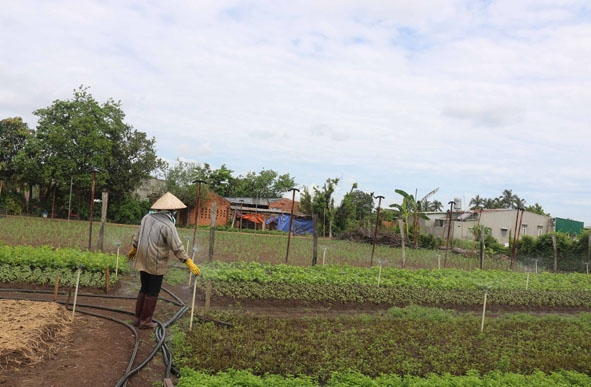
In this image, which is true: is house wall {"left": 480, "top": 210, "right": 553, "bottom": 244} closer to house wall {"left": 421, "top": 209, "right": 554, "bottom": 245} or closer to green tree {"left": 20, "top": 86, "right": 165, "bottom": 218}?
house wall {"left": 421, "top": 209, "right": 554, "bottom": 245}

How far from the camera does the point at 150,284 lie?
6.58 metres

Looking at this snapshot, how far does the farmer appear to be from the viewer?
6.55 metres

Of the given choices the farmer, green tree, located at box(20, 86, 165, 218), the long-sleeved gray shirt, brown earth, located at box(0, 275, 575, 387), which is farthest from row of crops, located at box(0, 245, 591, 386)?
green tree, located at box(20, 86, 165, 218)

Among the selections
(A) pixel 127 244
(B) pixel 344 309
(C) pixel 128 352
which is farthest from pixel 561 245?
(C) pixel 128 352

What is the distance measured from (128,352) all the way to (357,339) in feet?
9.83

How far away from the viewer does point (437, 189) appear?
85.8ft

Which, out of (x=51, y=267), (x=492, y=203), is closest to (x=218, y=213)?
(x=51, y=267)

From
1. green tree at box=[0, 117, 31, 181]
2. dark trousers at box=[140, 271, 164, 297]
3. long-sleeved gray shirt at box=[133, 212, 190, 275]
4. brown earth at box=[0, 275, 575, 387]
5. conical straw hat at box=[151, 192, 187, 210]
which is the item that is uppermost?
green tree at box=[0, 117, 31, 181]

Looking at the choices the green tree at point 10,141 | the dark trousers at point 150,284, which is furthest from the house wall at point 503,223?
the green tree at point 10,141

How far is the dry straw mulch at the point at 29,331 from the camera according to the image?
4.71 m

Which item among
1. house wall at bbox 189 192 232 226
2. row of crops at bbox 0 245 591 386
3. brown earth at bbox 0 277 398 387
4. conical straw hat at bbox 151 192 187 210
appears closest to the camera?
brown earth at bbox 0 277 398 387

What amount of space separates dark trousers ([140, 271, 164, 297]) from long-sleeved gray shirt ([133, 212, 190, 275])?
0.08m

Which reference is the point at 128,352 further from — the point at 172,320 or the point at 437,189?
the point at 437,189

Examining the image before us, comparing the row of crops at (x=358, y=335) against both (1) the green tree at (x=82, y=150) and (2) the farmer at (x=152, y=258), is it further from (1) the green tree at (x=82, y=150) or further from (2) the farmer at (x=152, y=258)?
(1) the green tree at (x=82, y=150)
